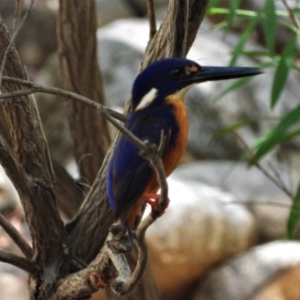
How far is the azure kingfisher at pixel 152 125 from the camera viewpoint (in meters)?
0.89

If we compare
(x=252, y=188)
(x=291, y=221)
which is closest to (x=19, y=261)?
(x=291, y=221)

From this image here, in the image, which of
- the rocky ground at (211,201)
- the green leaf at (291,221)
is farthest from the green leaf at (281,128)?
the rocky ground at (211,201)

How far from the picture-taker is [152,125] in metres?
0.89

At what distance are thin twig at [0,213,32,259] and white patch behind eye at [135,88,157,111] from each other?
15.8 inches

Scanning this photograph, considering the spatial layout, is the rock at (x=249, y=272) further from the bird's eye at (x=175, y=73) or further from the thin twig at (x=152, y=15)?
the bird's eye at (x=175, y=73)

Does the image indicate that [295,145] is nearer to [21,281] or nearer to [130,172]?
[21,281]

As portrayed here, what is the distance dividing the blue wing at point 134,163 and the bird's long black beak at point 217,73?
64 mm

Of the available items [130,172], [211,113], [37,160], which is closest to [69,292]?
[37,160]

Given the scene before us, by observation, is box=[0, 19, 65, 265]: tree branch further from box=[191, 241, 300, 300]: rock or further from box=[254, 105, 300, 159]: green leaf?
box=[191, 241, 300, 300]: rock

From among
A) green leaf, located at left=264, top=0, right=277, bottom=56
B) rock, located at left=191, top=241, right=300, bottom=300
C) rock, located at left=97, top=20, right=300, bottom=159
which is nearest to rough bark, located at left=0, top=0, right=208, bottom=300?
green leaf, located at left=264, top=0, right=277, bottom=56

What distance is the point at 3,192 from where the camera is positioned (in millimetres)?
3098

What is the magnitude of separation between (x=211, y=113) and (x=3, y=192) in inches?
48.5

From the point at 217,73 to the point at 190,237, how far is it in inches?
73.5

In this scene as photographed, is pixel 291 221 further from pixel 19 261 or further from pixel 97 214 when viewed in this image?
pixel 19 261
